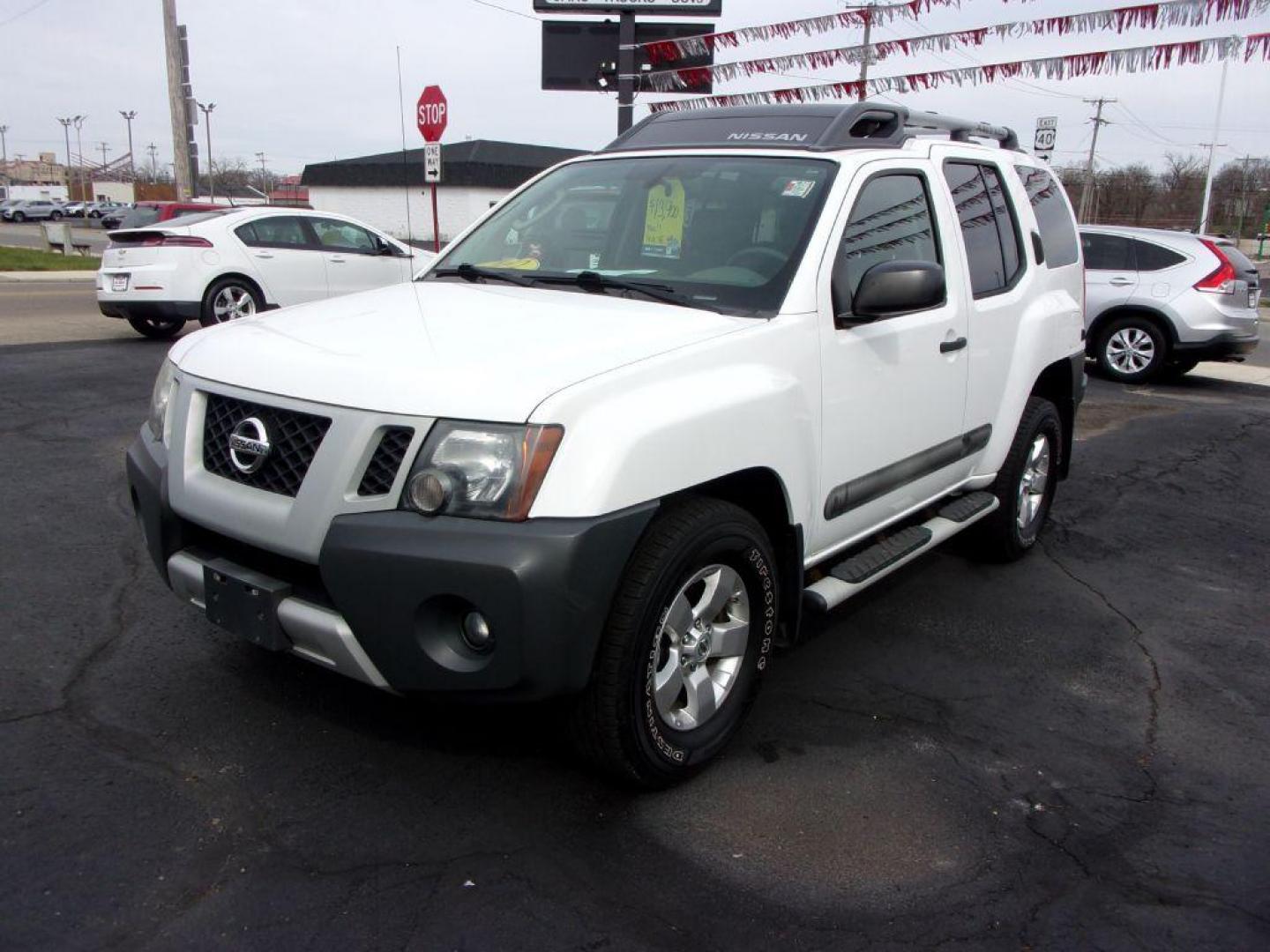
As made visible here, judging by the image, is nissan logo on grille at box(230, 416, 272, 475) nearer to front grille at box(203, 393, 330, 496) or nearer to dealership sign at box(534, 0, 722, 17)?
front grille at box(203, 393, 330, 496)

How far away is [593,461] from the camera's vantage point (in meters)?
2.54

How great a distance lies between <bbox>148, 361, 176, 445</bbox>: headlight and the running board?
6.95ft

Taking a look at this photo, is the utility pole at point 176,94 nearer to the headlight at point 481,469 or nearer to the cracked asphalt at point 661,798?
the cracked asphalt at point 661,798

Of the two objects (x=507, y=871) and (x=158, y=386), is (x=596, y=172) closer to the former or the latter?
(x=158, y=386)

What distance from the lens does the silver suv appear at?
1130cm

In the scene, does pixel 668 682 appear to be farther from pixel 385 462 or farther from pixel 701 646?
pixel 385 462

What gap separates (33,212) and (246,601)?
231 feet

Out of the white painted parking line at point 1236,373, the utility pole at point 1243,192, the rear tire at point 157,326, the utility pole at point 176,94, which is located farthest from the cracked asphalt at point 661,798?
the utility pole at point 1243,192

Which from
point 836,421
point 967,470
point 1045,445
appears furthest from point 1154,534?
point 836,421

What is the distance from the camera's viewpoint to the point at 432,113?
1298 centimetres

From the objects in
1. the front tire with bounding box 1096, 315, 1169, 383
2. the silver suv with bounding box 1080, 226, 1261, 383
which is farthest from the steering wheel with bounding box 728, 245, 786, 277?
the front tire with bounding box 1096, 315, 1169, 383

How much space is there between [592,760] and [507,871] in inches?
14.9

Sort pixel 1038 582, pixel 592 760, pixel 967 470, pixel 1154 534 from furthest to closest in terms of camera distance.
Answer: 1. pixel 1154 534
2. pixel 1038 582
3. pixel 967 470
4. pixel 592 760

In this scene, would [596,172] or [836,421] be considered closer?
[836,421]
